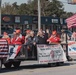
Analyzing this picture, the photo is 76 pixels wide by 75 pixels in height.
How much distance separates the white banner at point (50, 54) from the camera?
53.4 feet

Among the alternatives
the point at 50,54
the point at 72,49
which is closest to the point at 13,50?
the point at 50,54

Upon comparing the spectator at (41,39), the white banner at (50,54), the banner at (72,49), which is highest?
the spectator at (41,39)

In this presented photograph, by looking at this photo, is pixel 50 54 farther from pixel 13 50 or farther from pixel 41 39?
pixel 13 50

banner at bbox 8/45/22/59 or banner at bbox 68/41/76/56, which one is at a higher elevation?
banner at bbox 8/45/22/59

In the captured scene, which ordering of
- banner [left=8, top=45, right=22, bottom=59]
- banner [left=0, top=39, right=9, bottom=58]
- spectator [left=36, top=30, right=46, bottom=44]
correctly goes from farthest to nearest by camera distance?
spectator [left=36, top=30, right=46, bottom=44] < banner [left=8, top=45, right=22, bottom=59] < banner [left=0, top=39, right=9, bottom=58]

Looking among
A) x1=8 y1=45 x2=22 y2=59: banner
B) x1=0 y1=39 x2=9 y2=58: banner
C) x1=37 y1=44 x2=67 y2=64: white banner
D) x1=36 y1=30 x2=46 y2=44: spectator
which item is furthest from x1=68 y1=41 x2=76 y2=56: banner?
x1=0 y1=39 x2=9 y2=58: banner

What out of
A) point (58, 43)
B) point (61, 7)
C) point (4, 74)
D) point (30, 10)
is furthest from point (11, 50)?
point (61, 7)

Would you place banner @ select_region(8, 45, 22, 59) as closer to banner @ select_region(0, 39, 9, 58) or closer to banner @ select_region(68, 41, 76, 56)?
banner @ select_region(0, 39, 9, 58)

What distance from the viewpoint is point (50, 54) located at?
54.3 feet

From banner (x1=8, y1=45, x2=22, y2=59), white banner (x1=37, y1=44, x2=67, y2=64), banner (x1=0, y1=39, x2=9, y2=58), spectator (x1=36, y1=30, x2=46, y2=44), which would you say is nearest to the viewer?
banner (x1=0, y1=39, x2=9, y2=58)

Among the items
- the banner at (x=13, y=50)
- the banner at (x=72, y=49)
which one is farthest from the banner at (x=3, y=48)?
the banner at (x=72, y=49)

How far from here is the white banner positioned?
641 inches

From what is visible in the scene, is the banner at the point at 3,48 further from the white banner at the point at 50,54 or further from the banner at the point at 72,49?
the banner at the point at 72,49

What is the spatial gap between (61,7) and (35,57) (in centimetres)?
9414
